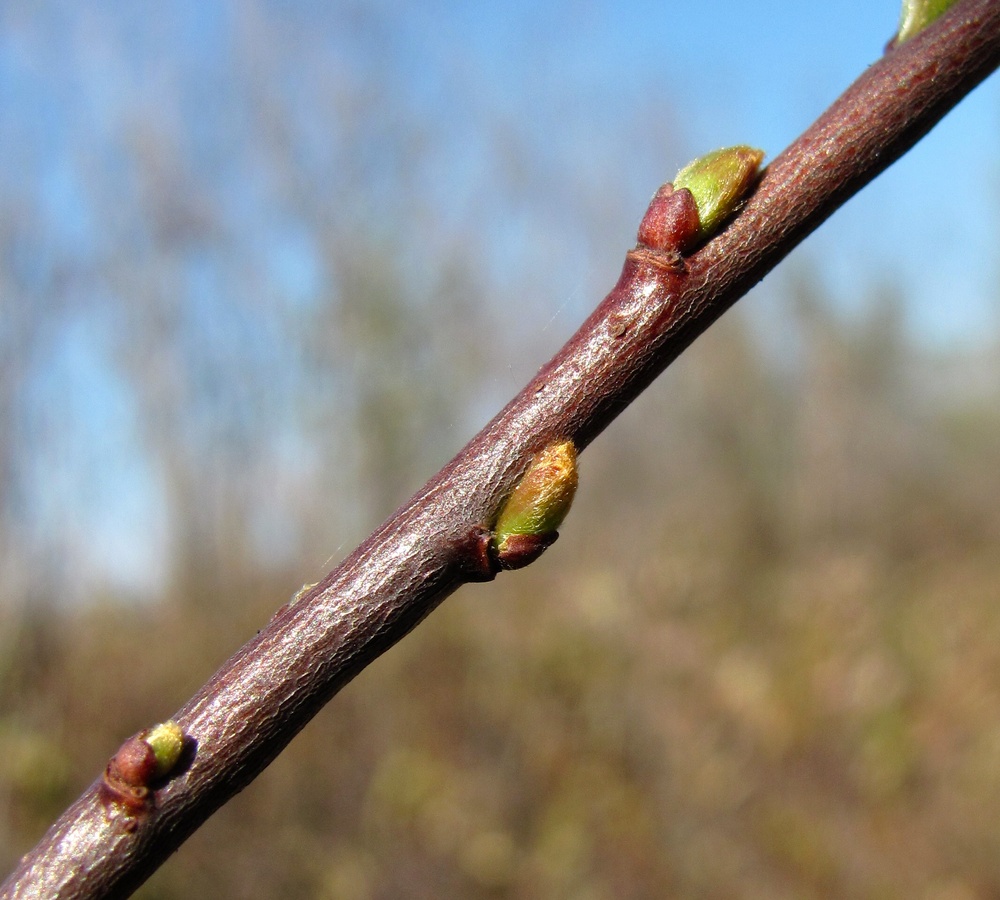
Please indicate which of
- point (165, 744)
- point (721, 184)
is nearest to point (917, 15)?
point (721, 184)

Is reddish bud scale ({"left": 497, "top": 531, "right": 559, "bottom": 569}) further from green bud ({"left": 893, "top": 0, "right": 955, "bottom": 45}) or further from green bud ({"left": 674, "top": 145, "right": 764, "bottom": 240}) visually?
green bud ({"left": 893, "top": 0, "right": 955, "bottom": 45})

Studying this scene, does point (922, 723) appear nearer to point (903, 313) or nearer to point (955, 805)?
point (955, 805)

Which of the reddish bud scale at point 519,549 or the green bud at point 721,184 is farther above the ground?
the green bud at point 721,184

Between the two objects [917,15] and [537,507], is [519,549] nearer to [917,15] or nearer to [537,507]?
[537,507]

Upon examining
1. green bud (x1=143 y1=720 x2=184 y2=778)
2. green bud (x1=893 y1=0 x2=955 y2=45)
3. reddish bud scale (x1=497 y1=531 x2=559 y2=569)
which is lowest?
reddish bud scale (x1=497 y1=531 x2=559 y2=569)

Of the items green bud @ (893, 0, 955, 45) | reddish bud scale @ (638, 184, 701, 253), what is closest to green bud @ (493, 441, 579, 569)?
reddish bud scale @ (638, 184, 701, 253)

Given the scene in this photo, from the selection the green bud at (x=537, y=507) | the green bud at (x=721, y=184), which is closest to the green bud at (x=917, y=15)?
the green bud at (x=721, y=184)

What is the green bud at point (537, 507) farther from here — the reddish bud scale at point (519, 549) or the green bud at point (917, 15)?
the green bud at point (917, 15)
